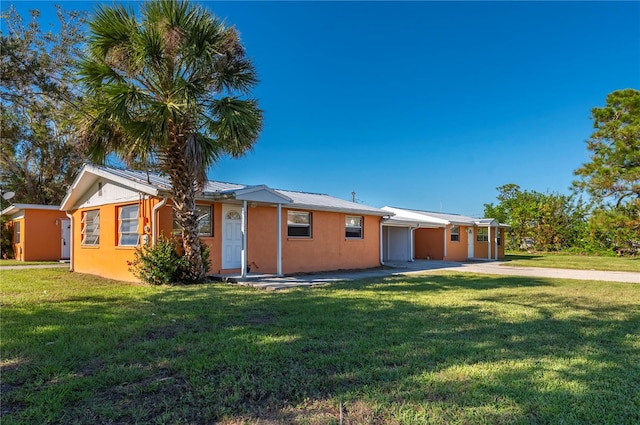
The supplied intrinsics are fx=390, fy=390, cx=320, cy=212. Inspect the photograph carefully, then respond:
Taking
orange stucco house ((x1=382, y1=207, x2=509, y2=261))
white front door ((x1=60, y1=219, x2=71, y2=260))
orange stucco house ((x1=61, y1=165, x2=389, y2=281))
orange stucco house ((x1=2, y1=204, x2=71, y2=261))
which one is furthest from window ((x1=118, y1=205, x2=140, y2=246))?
white front door ((x1=60, y1=219, x2=71, y2=260))

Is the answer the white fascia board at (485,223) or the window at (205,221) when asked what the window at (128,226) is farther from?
the white fascia board at (485,223)

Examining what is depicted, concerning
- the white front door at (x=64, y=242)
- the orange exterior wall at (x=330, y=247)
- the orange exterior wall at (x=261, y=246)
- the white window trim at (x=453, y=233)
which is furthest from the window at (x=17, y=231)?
the white window trim at (x=453, y=233)

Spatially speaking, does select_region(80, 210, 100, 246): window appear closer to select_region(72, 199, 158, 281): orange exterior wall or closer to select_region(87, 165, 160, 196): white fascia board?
select_region(72, 199, 158, 281): orange exterior wall

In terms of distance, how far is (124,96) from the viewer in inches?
353

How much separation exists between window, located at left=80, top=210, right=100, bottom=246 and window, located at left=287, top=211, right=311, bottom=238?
6.79 metres

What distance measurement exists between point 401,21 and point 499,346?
12.5 m

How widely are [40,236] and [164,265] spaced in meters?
15.5

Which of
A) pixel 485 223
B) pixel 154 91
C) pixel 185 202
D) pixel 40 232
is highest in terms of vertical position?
pixel 154 91

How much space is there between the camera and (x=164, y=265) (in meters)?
10.2

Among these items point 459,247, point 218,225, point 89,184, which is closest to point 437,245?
point 459,247

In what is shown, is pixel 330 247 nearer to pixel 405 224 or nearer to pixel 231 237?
pixel 231 237

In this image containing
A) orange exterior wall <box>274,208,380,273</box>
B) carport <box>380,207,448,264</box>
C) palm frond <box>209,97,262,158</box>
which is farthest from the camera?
carport <box>380,207,448,264</box>

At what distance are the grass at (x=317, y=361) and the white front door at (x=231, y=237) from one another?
4.45 metres

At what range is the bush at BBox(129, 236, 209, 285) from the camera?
1027cm
